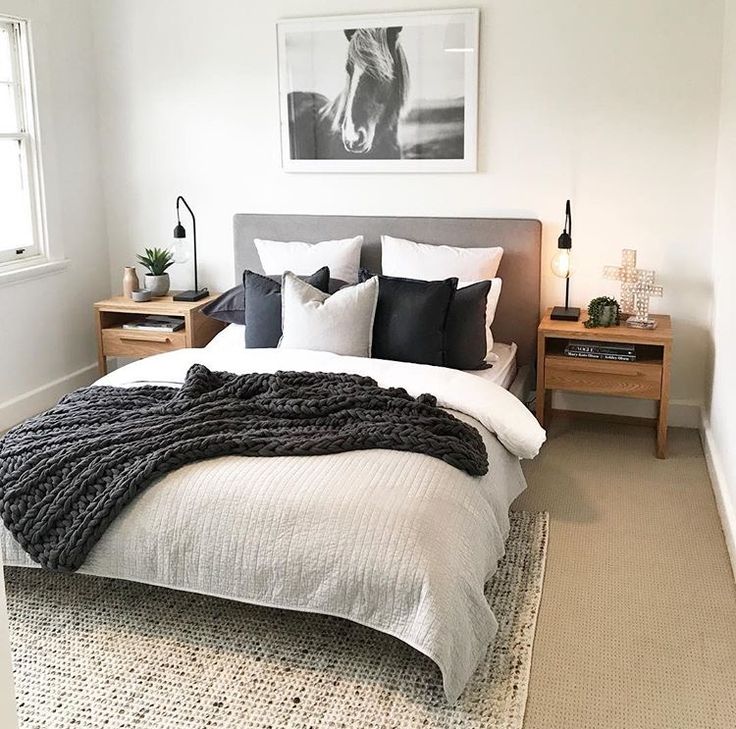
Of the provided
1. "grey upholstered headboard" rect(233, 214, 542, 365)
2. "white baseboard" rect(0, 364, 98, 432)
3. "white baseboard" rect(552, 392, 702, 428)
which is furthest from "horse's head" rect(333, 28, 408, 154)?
"white baseboard" rect(0, 364, 98, 432)

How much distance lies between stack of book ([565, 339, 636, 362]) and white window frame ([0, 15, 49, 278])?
8.87ft

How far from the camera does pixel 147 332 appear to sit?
479 centimetres

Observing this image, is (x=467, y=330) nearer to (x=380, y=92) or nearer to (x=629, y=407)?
(x=629, y=407)

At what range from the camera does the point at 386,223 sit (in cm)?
464

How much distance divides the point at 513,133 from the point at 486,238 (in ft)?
1.68

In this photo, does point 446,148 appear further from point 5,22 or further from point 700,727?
point 700,727

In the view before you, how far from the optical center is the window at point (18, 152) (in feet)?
14.8

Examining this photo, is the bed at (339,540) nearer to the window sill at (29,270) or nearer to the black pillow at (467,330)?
the black pillow at (467,330)

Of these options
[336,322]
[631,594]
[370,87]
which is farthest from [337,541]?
[370,87]

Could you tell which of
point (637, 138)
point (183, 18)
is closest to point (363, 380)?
point (637, 138)

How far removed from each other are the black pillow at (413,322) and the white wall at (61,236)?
1875 mm

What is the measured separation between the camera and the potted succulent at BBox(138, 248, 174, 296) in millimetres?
4910

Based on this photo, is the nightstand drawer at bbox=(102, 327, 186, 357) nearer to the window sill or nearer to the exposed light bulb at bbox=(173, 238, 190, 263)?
the window sill

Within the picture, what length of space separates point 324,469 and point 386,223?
2119 millimetres
